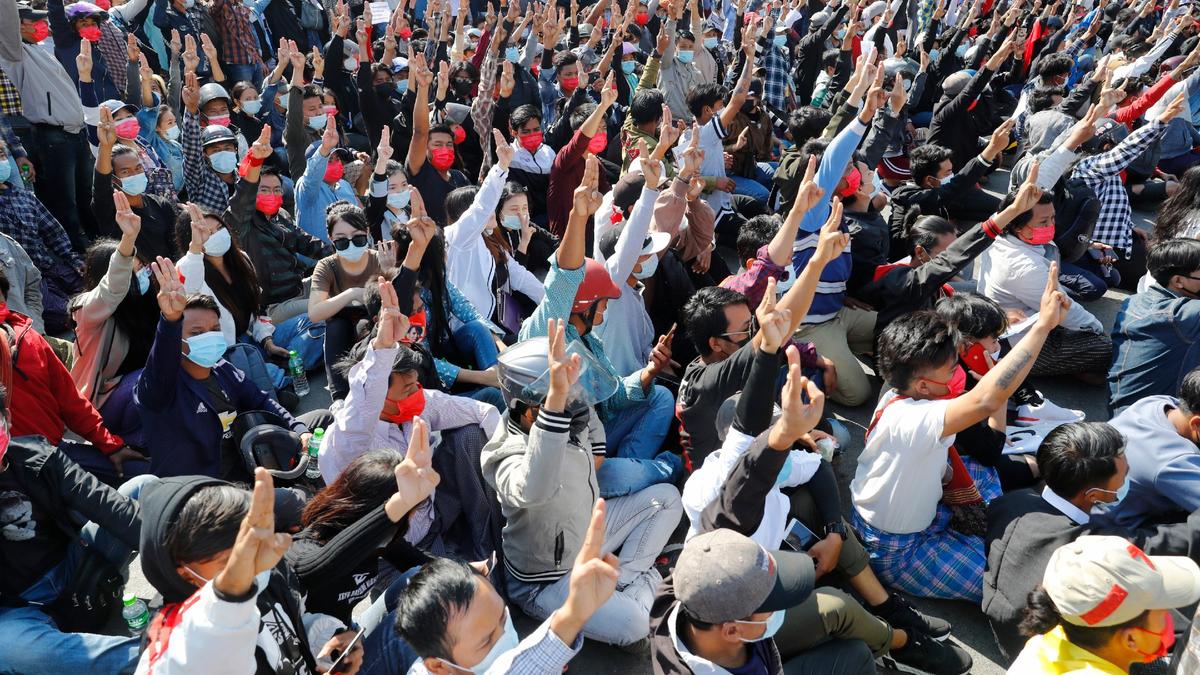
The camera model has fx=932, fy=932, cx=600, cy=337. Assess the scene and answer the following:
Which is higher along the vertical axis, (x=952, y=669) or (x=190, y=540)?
(x=190, y=540)

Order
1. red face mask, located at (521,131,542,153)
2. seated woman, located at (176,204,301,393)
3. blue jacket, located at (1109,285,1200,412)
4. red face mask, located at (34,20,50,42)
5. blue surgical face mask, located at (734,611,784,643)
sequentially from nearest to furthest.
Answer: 1. blue surgical face mask, located at (734,611,784,643)
2. blue jacket, located at (1109,285,1200,412)
3. seated woman, located at (176,204,301,393)
4. red face mask, located at (34,20,50,42)
5. red face mask, located at (521,131,542,153)

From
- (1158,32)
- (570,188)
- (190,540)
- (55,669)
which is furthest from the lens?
(1158,32)

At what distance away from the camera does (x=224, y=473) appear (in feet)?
13.8

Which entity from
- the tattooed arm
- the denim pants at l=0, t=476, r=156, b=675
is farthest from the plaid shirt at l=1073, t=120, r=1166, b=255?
the denim pants at l=0, t=476, r=156, b=675

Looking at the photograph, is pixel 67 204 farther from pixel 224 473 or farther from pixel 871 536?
pixel 871 536

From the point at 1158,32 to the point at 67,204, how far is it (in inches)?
444

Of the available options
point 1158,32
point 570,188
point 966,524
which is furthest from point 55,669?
point 1158,32

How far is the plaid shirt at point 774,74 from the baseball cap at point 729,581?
8.04m

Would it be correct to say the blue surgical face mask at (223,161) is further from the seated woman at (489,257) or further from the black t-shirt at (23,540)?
the black t-shirt at (23,540)

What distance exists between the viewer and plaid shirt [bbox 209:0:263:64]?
944cm

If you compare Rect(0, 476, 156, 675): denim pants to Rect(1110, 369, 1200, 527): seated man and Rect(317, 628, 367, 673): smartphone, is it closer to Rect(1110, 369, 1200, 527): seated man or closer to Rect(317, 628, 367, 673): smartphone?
Rect(317, 628, 367, 673): smartphone

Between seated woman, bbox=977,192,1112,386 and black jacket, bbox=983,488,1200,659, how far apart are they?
2.16 metres

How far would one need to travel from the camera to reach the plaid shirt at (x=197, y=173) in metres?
6.35

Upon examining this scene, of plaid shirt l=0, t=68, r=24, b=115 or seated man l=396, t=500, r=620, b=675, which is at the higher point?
seated man l=396, t=500, r=620, b=675
